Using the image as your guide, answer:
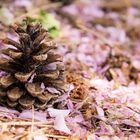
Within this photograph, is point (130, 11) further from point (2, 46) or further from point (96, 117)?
point (96, 117)

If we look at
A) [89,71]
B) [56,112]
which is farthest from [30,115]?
[89,71]

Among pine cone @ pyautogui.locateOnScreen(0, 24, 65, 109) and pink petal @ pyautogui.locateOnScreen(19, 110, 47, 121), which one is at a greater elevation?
pine cone @ pyautogui.locateOnScreen(0, 24, 65, 109)

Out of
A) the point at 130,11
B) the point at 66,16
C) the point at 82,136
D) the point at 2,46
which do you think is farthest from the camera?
the point at 130,11

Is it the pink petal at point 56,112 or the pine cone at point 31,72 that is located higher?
the pine cone at point 31,72

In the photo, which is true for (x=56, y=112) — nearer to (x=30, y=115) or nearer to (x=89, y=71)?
(x=30, y=115)

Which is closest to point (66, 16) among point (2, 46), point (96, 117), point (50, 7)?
point (50, 7)

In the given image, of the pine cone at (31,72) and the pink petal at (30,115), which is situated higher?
the pine cone at (31,72)
